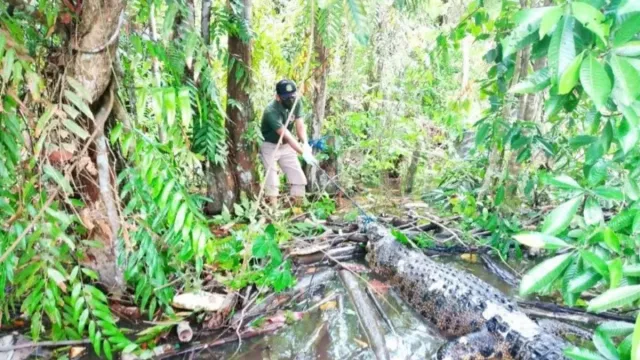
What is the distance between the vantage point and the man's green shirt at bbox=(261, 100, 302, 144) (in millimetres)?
5012

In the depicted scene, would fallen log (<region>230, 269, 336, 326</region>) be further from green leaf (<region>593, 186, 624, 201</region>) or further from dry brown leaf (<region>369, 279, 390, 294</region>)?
green leaf (<region>593, 186, 624, 201</region>)

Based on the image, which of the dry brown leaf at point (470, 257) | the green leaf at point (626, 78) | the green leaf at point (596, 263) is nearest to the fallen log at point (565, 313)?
the dry brown leaf at point (470, 257)

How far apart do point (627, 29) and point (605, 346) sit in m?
0.89

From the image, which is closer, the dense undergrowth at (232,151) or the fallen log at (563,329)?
the dense undergrowth at (232,151)

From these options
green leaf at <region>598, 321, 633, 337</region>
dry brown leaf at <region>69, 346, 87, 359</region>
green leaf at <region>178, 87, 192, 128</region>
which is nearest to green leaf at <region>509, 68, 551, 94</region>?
green leaf at <region>598, 321, 633, 337</region>

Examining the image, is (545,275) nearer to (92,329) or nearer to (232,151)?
(92,329)

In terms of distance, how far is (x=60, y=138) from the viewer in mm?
2279

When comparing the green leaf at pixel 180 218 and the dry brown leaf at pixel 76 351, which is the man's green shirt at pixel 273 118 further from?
the dry brown leaf at pixel 76 351

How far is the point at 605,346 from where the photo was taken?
3.97 feet

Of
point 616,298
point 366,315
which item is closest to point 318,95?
point 366,315

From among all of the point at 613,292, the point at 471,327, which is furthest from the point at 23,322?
the point at 613,292

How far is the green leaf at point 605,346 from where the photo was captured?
1.18 meters

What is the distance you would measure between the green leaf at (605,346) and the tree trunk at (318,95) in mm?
4369

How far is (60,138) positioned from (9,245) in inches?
24.3
